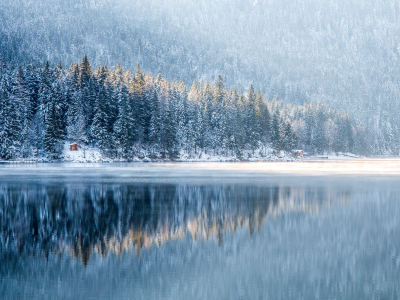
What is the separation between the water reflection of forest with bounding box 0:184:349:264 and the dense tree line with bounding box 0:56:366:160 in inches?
2063

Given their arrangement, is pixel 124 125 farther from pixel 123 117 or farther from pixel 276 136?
pixel 276 136

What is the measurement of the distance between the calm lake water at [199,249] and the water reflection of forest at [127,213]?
60 millimetres

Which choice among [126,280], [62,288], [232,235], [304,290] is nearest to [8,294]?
[62,288]

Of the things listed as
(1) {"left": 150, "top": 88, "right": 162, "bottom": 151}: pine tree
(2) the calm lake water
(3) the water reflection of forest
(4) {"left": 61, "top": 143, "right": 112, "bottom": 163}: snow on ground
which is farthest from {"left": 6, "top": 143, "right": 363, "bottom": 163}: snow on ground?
(2) the calm lake water

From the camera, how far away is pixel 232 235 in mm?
16531

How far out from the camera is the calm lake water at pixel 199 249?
35.9 feet

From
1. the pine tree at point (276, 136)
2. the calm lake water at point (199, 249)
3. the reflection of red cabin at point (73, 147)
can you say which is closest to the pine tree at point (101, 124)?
the reflection of red cabin at point (73, 147)

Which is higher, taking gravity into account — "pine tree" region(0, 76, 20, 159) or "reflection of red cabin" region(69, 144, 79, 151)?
"pine tree" region(0, 76, 20, 159)

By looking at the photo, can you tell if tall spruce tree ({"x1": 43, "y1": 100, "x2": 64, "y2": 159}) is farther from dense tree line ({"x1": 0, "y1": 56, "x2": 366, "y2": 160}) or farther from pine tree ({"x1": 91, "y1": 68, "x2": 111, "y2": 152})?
pine tree ({"x1": 91, "y1": 68, "x2": 111, "y2": 152})

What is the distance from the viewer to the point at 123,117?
87.8 meters

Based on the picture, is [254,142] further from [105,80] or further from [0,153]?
[0,153]

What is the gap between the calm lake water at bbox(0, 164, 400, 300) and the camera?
10938 millimetres

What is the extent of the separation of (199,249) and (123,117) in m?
75.8

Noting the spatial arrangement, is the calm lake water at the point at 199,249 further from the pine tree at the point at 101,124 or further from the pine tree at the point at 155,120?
the pine tree at the point at 155,120
